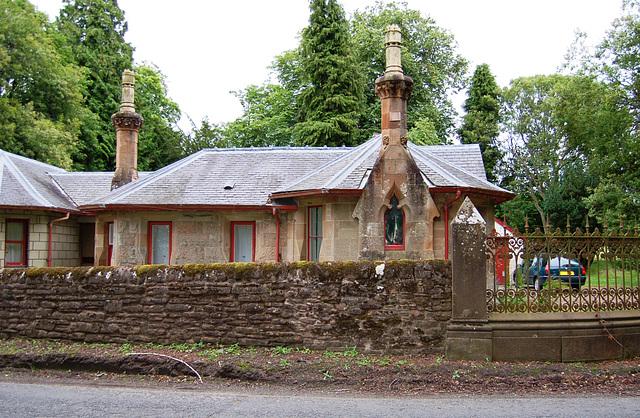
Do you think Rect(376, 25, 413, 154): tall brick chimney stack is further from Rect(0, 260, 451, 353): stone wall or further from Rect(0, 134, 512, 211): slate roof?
Rect(0, 260, 451, 353): stone wall

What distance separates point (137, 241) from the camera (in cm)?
1742

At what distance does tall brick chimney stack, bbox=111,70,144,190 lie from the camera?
20.6 metres

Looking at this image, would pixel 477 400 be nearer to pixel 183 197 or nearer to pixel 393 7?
pixel 183 197

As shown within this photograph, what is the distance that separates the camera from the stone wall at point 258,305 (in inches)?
342

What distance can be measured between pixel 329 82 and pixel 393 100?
59.8 feet

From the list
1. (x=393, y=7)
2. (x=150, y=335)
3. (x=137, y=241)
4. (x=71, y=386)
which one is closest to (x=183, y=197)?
(x=137, y=241)

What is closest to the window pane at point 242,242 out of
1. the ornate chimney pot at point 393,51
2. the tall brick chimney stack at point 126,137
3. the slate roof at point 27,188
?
the tall brick chimney stack at point 126,137

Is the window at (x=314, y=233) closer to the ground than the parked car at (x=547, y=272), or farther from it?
farther from it

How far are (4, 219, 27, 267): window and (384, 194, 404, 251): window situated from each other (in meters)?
13.7

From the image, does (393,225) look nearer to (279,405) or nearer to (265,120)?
(279,405)

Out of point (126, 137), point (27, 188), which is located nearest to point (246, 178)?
point (126, 137)

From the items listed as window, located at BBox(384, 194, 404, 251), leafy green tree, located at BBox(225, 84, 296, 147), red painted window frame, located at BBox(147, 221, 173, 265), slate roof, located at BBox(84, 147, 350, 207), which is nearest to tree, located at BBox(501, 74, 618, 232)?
leafy green tree, located at BBox(225, 84, 296, 147)

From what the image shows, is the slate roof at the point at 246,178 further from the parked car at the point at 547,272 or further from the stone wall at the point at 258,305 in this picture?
the stone wall at the point at 258,305

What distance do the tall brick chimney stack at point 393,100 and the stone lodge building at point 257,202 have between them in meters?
0.03
